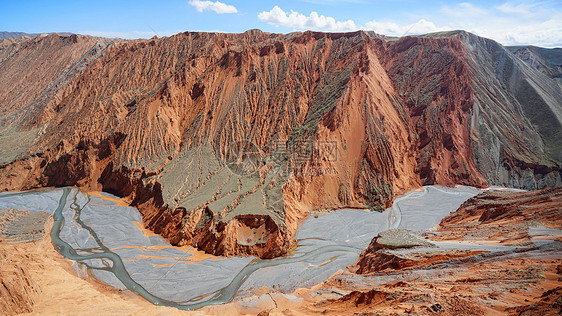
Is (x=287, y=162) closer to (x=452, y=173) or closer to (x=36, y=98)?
(x=452, y=173)

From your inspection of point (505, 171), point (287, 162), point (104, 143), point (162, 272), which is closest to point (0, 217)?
point (104, 143)

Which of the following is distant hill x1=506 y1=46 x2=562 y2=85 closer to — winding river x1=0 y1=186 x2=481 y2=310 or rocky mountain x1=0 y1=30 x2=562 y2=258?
rocky mountain x1=0 y1=30 x2=562 y2=258

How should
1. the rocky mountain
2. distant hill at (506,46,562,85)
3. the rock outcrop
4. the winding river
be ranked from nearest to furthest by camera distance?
1. the rock outcrop
2. the winding river
3. the rocky mountain
4. distant hill at (506,46,562,85)

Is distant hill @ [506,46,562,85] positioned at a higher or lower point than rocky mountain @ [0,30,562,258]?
higher

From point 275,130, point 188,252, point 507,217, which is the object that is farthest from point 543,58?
point 188,252

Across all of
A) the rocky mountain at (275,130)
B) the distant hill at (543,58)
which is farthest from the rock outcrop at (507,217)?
the distant hill at (543,58)

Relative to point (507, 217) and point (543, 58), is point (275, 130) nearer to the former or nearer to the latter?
point (507, 217)

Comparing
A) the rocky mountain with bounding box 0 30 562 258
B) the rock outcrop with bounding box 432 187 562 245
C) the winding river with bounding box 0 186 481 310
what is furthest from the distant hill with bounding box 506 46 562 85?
the rock outcrop with bounding box 432 187 562 245
